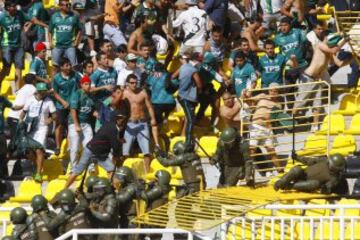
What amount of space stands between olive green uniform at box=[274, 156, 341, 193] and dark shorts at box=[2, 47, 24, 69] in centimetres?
773

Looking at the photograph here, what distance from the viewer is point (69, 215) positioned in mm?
29984

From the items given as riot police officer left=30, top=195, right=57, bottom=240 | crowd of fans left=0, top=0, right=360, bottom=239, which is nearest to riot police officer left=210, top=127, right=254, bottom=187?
crowd of fans left=0, top=0, right=360, bottom=239

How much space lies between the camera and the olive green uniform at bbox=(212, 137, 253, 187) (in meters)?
31.0

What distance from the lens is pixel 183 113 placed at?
34969mm

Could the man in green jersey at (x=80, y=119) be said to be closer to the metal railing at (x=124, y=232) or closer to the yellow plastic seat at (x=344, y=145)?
the yellow plastic seat at (x=344, y=145)

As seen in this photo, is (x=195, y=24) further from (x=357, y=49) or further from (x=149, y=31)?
(x=357, y=49)

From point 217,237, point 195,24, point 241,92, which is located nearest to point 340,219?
point 217,237

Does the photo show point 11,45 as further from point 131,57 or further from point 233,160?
point 233,160

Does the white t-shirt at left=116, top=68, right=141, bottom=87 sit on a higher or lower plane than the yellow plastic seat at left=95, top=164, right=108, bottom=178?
higher

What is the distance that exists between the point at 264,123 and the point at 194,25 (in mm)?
3725

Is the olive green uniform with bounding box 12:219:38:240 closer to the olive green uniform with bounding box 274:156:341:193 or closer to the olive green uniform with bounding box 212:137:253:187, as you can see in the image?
the olive green uniform with bounding box 212:137:253:187

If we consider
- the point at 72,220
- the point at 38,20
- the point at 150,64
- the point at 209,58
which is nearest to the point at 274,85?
the point at 209,58

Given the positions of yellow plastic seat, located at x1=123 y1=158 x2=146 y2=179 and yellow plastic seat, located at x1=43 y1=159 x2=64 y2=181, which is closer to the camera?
yellow plastic seat, located at x1=123 y1=158 x2=146 y2=179

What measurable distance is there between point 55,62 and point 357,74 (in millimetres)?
4837
